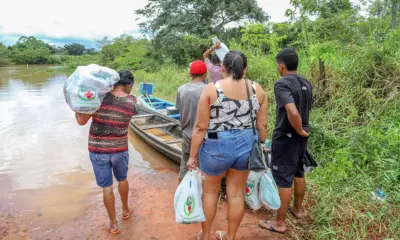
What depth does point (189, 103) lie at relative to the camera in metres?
2.99

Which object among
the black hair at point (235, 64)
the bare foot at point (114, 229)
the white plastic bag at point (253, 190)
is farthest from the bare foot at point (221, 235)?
the black hair at point (235, 64)

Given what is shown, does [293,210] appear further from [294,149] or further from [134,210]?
[134,210]

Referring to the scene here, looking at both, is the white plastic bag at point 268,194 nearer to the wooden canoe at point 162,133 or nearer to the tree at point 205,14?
the wooden canoe at point 162,133

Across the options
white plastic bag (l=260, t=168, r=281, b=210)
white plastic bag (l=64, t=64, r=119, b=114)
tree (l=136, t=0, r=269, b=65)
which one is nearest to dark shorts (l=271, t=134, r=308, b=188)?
white plastic bag (l=260, t=168, r=281, b=210)

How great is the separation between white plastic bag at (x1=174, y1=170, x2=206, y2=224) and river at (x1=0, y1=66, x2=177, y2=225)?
6.07 ft

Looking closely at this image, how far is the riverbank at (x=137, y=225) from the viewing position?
2.88 metres

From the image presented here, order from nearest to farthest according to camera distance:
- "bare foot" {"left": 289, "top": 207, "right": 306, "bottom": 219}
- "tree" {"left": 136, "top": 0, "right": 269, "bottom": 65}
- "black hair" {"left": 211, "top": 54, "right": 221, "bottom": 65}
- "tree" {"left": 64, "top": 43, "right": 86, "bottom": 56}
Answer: "bare foot" {"left": 289, "top": 207, "right": 306, "bottom": 219}
"black hair" {"left": 211, "top": 54, "right": 221, "bottom": 65}
"tree" {"left": 136, "top": 0, "right": 269, "bottom": 65}
"tree" {"left": 64, "top": 43, "right": 86, "bottom": 56}

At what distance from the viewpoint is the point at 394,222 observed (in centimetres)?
248

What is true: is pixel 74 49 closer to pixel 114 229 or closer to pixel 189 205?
Answer: pixel 114 229

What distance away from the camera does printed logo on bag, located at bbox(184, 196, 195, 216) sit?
7.60ft

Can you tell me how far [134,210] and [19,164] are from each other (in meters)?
3.33

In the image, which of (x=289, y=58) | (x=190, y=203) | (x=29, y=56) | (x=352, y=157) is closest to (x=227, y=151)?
(x=190, y=203)

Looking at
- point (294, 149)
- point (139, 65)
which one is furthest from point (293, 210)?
point (139, 65)

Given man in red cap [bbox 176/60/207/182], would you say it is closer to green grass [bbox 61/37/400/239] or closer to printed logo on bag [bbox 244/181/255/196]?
printed logo on bag [bbox 244/181/255/196]
